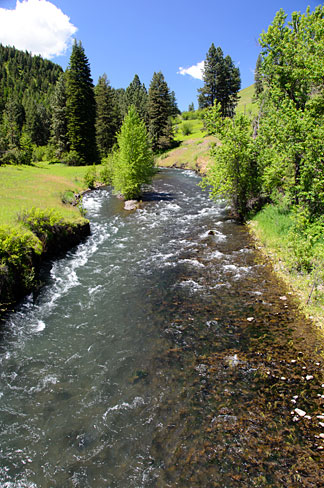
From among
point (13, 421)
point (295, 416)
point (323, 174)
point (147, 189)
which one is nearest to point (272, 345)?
point (295, 416)

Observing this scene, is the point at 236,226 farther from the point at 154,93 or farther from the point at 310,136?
the point at 154,93

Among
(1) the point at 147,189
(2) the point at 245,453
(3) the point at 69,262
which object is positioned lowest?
(2) the point at 245,453

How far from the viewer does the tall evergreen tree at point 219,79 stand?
235ft

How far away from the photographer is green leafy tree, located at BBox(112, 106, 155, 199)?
29477 millimetres

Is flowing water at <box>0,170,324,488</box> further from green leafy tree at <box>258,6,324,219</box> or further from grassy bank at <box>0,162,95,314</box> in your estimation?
green leafy tree at <box>258,6,324,219</box>

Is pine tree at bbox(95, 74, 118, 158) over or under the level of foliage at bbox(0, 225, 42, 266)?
over

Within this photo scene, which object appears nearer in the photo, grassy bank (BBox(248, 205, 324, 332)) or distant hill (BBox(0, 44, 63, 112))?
grassy bank (BBox(248, 205, 324, 332))

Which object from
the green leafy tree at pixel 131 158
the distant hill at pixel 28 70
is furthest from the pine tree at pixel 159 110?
the distant hill at pixel 28 70

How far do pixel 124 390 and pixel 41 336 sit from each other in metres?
3.87

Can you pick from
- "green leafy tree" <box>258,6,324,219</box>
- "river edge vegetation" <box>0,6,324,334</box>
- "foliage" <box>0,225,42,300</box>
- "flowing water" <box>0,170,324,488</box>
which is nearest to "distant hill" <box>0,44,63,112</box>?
"river edge vegetation" <box>0,6,324,334</box>

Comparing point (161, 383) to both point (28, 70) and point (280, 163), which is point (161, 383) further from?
point (28, 70)

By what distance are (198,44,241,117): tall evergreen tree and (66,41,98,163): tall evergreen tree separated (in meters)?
33.1

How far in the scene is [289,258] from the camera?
1301cm

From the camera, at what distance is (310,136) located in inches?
481
